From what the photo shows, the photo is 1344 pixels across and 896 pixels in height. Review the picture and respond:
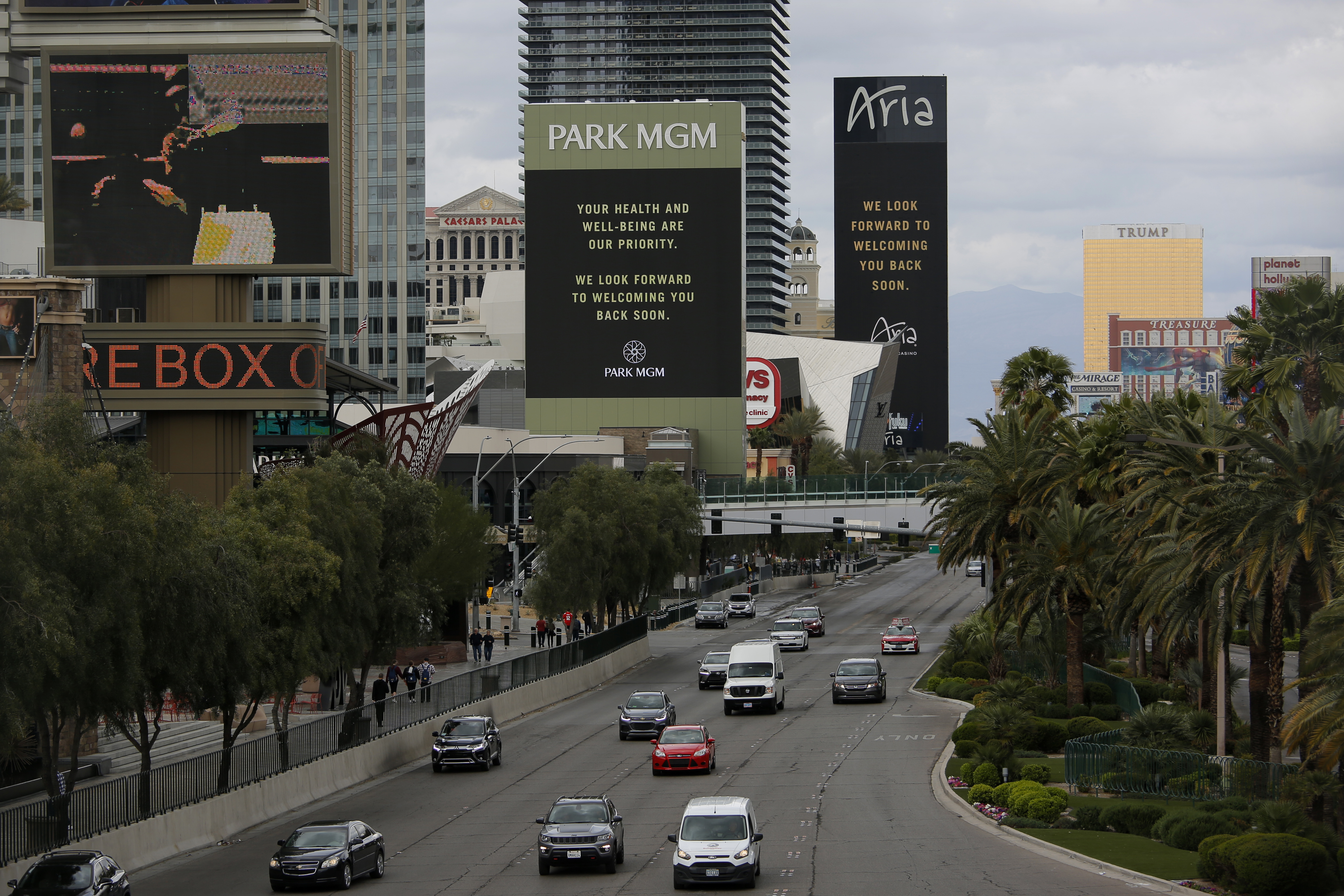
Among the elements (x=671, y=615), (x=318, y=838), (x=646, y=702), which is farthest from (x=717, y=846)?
(x=671, y=615)

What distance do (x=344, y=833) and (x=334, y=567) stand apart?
11.0 metres

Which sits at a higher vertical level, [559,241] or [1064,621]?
[559,241]

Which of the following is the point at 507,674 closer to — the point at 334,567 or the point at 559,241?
the point at 334,567

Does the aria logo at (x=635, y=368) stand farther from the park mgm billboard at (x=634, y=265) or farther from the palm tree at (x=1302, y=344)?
the palm tree at (x=1302, y=344)

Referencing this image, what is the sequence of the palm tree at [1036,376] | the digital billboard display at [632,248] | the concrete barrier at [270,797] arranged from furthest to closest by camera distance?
the digital billboard display at [632,248]
the palm tree at [1036,376]
the concrete barrier at [270,797]

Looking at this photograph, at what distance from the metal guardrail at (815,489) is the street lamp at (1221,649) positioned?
6124 centimetres

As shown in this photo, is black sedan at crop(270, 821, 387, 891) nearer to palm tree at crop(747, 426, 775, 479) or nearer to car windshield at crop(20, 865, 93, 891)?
car windshield at crop(20, 865, 93, 891)

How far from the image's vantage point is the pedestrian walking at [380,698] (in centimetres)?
4300

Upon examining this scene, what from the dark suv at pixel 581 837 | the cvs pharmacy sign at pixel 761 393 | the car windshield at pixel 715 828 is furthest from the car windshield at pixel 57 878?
the cvs pharmacy sign at pixel 761 393

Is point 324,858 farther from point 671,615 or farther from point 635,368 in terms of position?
point 635,368

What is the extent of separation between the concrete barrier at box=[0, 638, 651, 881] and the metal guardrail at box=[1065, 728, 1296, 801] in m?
18.3

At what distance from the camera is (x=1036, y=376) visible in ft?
209

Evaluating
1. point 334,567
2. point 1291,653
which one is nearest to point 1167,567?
point 334,567

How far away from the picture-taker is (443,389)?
514 ft
